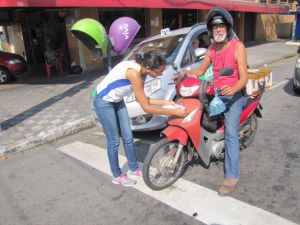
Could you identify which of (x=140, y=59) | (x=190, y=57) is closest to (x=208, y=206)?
(x=140, y=59)

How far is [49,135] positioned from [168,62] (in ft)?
7.99

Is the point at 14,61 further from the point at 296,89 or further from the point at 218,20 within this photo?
the point at 218,20

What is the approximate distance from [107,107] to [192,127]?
37.9 inches

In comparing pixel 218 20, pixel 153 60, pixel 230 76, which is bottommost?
pixel 230 76

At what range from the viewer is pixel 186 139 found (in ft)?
11.1

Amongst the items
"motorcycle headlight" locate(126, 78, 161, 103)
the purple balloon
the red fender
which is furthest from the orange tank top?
the purple balloon

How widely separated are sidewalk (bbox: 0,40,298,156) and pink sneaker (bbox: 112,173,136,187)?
84.2 inches

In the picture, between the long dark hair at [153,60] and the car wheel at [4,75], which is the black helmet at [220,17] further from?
the car wheel at [4,75]

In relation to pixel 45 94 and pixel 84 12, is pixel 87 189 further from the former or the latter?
pixel 84 12

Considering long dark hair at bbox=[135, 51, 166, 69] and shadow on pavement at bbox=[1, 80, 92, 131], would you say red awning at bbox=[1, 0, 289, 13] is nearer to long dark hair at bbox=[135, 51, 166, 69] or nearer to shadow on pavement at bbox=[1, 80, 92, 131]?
shadow on pavement at bbox=[1, 80, 92, 131]

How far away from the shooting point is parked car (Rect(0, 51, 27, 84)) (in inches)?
423

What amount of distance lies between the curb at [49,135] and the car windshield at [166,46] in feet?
5.14

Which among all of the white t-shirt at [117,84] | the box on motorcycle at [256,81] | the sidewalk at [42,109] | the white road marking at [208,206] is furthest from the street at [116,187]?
the white t-shirt at [117,84]

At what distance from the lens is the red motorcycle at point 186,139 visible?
3.38 meters
